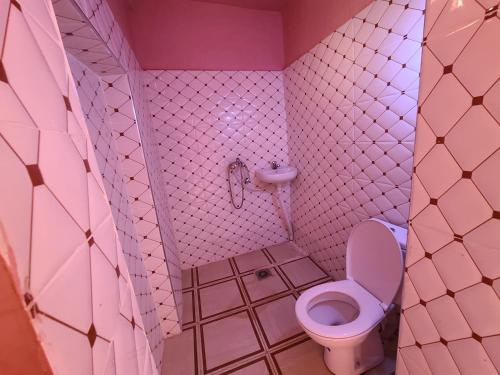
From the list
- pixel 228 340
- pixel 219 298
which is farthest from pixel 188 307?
pixel 228 340

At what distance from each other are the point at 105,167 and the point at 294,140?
169 cm

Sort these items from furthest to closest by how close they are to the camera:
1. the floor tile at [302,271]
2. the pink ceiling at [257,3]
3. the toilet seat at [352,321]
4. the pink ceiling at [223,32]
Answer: the floor tile at [302,271], the pink ceiling at [257,3], the pink ceiling at [223,32], the toilet seat at [352,321]

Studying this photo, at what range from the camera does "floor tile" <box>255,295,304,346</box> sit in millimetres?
1572

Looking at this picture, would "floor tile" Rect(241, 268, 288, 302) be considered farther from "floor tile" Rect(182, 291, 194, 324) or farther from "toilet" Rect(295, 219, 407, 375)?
"toilet" Rect(295, 219, 407, 375)

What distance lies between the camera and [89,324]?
1.15ft

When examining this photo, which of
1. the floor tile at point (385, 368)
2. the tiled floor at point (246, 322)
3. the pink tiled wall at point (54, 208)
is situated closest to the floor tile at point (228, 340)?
the tiled floor at point (246, 322)

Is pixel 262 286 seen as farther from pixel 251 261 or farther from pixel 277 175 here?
pixel 277 175

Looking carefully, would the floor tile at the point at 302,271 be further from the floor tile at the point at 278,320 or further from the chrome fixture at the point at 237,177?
the chrome fixture at the point at 237,177

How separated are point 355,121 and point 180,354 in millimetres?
1981

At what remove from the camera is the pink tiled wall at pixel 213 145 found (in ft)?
6.75

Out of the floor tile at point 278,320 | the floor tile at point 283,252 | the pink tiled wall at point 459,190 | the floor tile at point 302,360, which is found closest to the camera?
the pink tiled wall at point 459,190

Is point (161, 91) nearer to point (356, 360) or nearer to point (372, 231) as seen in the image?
point (372, 231)

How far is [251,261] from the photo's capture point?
245 cm

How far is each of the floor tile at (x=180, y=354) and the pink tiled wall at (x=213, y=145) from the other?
2.71 feet
